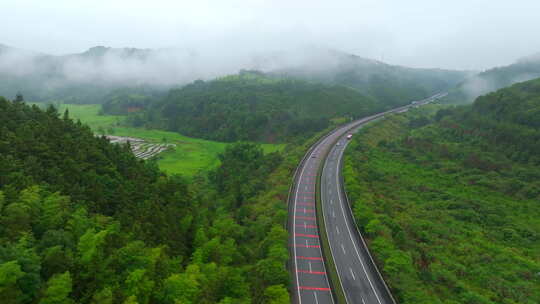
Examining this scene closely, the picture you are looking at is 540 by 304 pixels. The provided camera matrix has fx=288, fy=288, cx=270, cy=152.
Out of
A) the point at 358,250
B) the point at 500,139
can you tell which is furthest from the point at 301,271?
the point at 500,139

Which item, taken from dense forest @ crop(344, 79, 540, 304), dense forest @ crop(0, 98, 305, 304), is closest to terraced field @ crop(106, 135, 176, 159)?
dense forest @ crop(0, 98, 305, 304)

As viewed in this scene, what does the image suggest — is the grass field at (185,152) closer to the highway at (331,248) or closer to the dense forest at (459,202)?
the highway at (331,248)

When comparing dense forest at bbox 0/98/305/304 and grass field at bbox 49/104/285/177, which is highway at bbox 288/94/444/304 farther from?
grass field at bbox 49/104/285/177

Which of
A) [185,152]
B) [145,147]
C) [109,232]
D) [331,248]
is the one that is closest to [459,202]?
[331,248]

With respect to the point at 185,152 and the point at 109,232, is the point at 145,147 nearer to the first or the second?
the point at 185,152

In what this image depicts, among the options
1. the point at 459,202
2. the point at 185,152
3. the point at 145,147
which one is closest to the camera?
the point at 459,202

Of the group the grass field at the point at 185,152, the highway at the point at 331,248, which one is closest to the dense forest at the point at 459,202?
the highway at the point at 331,248

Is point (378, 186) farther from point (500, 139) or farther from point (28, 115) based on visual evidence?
point (28, 115)
